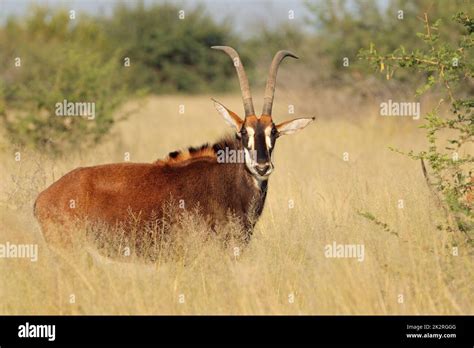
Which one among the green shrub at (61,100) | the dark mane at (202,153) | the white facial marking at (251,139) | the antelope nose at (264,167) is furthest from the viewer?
the green shrub at (61,100)

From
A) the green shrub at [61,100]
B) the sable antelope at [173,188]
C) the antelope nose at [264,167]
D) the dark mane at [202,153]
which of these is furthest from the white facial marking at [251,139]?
the green shrub at [61,100]

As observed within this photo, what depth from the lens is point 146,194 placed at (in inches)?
360

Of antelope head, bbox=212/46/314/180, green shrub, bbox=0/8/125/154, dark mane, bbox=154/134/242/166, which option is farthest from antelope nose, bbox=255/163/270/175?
green shrub, bbox=0/8/125/154

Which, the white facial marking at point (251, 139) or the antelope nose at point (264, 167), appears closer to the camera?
the antelope nose at point (264, 167)

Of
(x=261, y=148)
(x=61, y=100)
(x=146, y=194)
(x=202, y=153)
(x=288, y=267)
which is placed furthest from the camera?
(x=61, y=100)

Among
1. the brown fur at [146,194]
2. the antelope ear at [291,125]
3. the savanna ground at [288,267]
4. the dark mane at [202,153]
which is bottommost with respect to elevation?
the savanna ground at [288,267]

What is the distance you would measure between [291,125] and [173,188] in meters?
1.43

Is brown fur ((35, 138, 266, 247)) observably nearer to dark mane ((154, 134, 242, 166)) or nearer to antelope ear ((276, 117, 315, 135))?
dark mane ((154, 134, 242, 166))

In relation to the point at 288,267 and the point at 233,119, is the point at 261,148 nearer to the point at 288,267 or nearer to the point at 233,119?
the point at 233,119

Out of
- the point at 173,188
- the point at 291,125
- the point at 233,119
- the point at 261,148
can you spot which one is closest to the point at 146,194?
the point at 173,188

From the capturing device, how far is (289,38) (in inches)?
1094

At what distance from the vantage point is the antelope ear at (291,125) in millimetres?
9297

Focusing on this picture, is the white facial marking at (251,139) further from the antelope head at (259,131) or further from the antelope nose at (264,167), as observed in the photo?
the antelope nose at (264,167)
